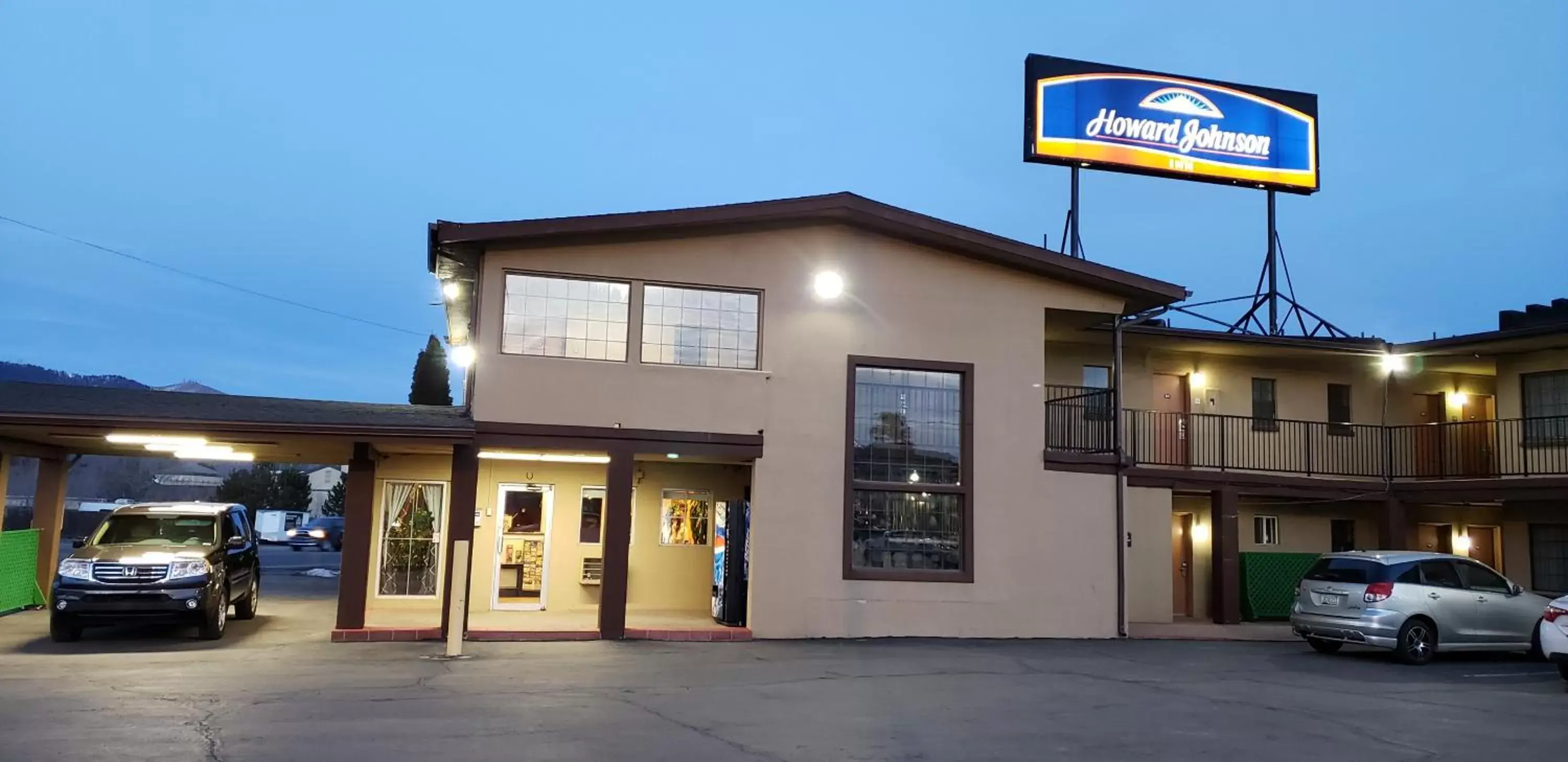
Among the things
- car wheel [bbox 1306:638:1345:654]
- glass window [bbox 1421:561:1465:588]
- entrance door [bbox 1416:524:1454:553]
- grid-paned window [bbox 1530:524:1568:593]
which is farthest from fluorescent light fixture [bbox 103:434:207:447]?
grid-paned window [bbox 1530:524:1568:593]

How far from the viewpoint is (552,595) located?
19266 millimetres

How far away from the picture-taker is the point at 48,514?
19.7m

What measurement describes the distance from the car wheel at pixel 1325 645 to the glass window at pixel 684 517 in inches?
389

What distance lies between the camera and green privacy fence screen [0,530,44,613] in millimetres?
17891

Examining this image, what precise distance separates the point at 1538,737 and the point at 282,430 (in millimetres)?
14395

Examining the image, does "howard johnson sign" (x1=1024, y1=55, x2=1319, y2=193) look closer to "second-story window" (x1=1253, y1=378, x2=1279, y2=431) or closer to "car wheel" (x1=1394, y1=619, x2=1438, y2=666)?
"second-story window" (x1=1253, y1=378, x2=1279, y2=431)

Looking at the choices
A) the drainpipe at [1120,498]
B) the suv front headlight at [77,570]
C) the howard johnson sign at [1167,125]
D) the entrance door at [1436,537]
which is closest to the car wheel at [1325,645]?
the drainpipe at [1120,498]

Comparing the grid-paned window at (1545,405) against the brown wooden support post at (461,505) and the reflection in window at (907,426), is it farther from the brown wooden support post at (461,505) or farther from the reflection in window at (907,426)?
the brown wooden support post at (461,505)

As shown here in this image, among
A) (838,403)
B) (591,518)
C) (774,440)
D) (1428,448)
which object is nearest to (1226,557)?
(1428,448)

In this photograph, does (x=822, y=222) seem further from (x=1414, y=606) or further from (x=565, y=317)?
(x=1414, y=606)

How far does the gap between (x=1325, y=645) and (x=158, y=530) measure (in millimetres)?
17112

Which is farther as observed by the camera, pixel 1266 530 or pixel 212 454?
pixel 1266 530

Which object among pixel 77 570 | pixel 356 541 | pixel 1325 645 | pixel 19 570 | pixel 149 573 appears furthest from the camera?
pixel 19 570

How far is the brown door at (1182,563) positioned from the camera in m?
22.8
